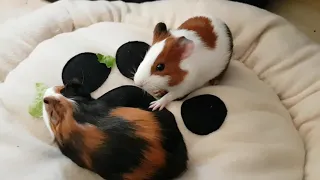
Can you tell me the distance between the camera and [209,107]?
1.15 metres

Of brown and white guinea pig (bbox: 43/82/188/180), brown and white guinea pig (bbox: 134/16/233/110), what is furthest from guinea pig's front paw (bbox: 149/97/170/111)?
brown and white guinea pig (bbox: 43/82/188/180)

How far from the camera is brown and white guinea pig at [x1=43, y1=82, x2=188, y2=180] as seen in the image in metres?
0.95

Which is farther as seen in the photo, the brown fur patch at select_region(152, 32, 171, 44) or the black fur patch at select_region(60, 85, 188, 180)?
the brown fur patch at select_region(152, 32, 171, 44)

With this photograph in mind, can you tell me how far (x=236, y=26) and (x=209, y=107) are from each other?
1.04ft

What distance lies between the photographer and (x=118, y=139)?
37.5 inches

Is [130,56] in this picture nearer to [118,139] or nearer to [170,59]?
[170,59]

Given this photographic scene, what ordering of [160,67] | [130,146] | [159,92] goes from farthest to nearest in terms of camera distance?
1. [159,92]
2. [160,67]
3. [130,146]

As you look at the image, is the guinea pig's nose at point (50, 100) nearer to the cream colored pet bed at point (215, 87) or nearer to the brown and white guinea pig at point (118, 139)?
the brown and white guinea pig at point (118, 139)

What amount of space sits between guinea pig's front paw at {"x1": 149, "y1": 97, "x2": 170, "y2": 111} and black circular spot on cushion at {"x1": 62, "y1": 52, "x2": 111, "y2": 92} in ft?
0.48

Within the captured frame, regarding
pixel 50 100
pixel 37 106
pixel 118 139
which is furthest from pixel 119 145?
pixel 37 106

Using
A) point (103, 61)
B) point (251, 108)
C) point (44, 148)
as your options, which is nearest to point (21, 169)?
point (44, 148)

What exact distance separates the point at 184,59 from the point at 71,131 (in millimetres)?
275

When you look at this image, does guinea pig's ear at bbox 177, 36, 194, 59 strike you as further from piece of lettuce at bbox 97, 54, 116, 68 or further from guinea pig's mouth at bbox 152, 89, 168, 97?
piece of lettuce at bbox 97, 54, 116, 68

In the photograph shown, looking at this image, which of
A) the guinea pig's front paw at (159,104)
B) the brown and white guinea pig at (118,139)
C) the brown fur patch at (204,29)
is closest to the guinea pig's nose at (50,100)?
the brown and white guinea pig at (118,139)
